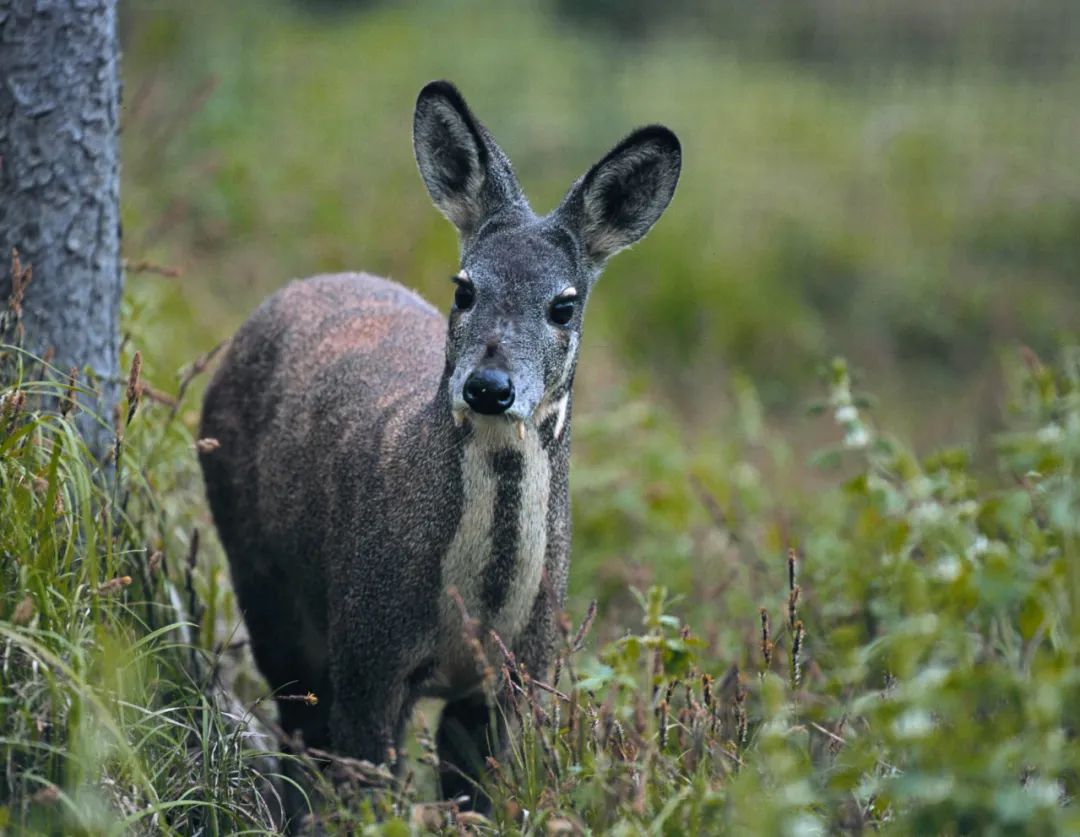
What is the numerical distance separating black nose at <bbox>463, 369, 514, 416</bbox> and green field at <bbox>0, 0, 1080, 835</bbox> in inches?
27.2

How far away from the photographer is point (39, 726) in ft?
11.7

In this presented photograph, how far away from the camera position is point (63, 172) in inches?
194

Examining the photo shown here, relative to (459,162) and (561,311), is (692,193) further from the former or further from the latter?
(561,311)

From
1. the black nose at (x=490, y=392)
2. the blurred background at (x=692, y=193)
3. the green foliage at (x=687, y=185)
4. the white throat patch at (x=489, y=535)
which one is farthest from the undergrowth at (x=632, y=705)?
the green foliage at (x=687, y=185)

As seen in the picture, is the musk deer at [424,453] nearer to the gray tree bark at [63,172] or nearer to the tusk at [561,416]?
the tusk at [561,416]

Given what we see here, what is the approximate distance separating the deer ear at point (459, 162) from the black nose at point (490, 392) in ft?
3.15

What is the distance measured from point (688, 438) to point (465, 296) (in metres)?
5.89

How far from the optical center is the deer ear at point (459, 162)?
4.84m

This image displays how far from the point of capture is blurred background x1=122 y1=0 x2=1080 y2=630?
28.5ft

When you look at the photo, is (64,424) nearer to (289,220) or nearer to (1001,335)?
(289,220)

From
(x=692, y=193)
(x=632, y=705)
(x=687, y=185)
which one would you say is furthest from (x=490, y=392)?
(x=687, y=185)

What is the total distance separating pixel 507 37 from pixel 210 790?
12.6m

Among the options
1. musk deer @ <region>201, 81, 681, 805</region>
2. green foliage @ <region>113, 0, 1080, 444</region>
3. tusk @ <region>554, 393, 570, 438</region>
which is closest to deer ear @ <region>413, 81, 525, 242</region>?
musk deer @ <region>201, 81, 681, 805</region>

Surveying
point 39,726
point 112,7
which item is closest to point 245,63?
point 112,7
